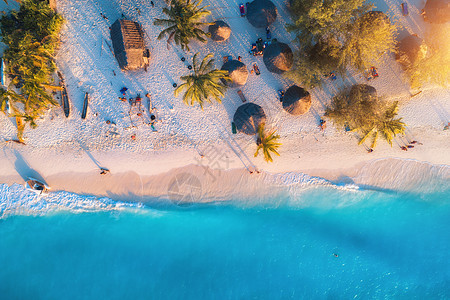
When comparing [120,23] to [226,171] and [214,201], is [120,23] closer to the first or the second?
[226,171]

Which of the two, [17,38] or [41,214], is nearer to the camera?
[17,38]

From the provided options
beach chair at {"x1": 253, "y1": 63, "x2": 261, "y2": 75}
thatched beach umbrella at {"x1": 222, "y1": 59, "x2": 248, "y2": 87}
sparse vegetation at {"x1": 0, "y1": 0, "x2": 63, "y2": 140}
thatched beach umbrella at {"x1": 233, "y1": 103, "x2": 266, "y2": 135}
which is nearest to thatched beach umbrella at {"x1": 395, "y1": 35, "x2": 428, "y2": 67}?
beach chair at {"x1": 253, "y1": 63, "x2": 261, "y2": 75}

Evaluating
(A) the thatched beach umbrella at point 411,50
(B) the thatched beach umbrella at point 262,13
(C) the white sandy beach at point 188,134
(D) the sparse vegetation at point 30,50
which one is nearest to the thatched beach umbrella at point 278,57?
(C) the white sandy beach at point 188,134

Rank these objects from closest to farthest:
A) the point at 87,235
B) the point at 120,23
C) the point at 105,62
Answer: the point at 120,23
the point at 105,62
the point at 87,235

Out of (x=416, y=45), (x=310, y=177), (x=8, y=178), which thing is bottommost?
(x=310, y=177)

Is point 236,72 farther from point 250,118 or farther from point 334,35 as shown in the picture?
point 334,35

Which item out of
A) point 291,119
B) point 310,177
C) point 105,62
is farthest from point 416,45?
point 105,62
